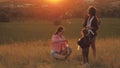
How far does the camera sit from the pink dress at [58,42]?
11367mm

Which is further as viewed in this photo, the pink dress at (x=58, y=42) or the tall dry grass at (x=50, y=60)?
the pink dress at (x=58, y=42)

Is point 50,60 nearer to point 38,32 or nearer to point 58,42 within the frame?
point 58,42

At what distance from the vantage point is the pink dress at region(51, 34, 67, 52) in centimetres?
1137

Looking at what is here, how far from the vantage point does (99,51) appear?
12945 millimetres

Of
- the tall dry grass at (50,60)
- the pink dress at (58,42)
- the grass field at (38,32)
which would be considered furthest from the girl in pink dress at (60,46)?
the grass field at (38,32)

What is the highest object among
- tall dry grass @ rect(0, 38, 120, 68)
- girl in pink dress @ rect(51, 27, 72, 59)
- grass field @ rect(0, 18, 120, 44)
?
girl in pink dress @ rect(51, 27, 72, 59)

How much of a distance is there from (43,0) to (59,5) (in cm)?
2119

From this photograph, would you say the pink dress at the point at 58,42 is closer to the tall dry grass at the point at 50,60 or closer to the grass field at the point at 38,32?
the tall dry grass at the point at 50,60

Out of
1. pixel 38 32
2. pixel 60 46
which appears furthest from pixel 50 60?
pixel 38 32

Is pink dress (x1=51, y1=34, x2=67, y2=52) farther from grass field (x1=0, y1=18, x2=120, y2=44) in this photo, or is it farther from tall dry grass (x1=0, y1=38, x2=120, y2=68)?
grass field (x1=0, y1=18, x2=120, y2=44)

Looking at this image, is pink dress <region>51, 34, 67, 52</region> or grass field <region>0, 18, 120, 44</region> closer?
pink dress <region>51, 34, 67, 52</region>

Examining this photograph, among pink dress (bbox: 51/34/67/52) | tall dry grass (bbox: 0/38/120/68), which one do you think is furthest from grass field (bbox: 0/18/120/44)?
pink dress (bbox: 51/34/67/52)

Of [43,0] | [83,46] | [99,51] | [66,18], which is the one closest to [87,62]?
[83,46]

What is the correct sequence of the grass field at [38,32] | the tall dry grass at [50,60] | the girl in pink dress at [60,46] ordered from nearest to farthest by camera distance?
the tall dry grass at [50,60] → the girl in pink dress at [60,46] → the grass field at [38,32]
